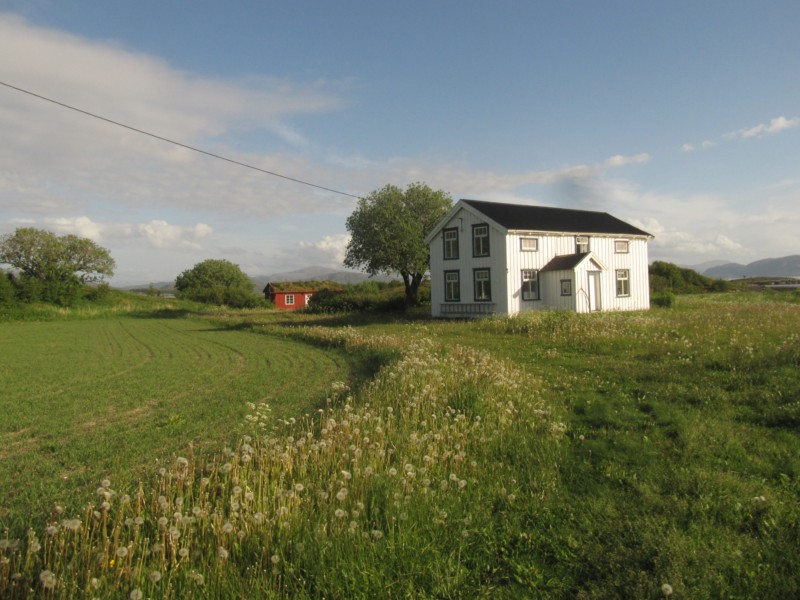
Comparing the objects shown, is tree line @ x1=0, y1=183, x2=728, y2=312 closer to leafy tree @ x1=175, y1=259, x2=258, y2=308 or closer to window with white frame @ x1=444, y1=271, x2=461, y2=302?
window with white frame @ x1=444, y1=271, x2=461, y2=302

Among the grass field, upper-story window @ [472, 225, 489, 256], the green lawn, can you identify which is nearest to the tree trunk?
upper-story window @ [472, 225, 489, 256]

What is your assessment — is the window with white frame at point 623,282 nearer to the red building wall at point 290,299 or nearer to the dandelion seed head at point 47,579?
the dandelion seed head at point 47,579

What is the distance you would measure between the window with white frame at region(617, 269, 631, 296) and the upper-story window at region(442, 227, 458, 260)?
10.7 meters

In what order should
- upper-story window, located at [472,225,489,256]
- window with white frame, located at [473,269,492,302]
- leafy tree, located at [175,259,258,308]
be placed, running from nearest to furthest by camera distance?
window with white frame, located at [473,269,492,302], upper-story window, located at [472,225,489,256], leafy tree, located at [175,259,258,308]

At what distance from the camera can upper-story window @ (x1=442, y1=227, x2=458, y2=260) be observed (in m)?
33.3

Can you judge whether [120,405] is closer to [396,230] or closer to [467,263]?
[467,263]

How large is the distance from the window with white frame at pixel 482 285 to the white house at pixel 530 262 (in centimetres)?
6

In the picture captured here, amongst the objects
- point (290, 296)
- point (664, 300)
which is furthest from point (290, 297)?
point (664, 300)

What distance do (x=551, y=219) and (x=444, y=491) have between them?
103 feet

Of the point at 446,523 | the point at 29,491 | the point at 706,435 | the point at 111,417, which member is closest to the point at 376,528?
the point at 446,523

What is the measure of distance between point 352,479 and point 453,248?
28964 mm

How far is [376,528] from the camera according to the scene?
445cm

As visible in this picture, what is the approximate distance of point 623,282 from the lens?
113 ft

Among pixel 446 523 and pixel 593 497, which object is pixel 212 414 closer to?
pixel 446 523
